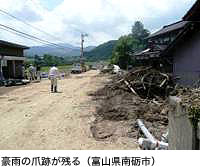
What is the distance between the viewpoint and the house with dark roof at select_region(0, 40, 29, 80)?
2966 cm

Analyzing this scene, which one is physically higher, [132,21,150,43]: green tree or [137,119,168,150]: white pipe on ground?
[132,21,150,43]: green tree

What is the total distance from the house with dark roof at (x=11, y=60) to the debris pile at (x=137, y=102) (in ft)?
56.9

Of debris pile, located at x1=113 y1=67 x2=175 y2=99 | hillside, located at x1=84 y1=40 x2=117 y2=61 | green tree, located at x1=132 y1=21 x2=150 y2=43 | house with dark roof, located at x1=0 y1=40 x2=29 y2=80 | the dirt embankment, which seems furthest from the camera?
hillside, located at x1=84 y1=40 x2=117 y2=61

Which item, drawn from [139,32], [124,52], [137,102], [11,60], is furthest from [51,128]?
[139,32]

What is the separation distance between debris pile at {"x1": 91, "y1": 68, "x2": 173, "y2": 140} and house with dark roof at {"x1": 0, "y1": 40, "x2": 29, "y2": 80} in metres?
17.3

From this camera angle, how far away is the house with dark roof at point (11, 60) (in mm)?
29664

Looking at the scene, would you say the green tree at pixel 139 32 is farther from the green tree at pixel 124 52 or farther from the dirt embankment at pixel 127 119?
the dirt embankment at pixel 127 119

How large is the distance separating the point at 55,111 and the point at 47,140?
12.7 ft

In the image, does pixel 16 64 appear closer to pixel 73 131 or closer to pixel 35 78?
pixel 35 78

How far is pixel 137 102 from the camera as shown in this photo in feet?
41.0

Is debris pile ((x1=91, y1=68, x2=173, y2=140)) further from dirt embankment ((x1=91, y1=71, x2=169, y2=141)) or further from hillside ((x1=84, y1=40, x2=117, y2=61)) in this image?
hillside ((x1=84, y1=40, x2=117, y2=61))

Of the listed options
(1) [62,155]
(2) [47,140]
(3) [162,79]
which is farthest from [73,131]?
(3) [162,79]

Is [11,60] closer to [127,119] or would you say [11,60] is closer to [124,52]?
[124,52]

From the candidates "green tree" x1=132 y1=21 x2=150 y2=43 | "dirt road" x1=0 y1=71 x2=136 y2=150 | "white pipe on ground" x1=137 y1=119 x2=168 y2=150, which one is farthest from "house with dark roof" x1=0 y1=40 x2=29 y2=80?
"green tree" x1=132 y1=21 x2=150 y2=43
